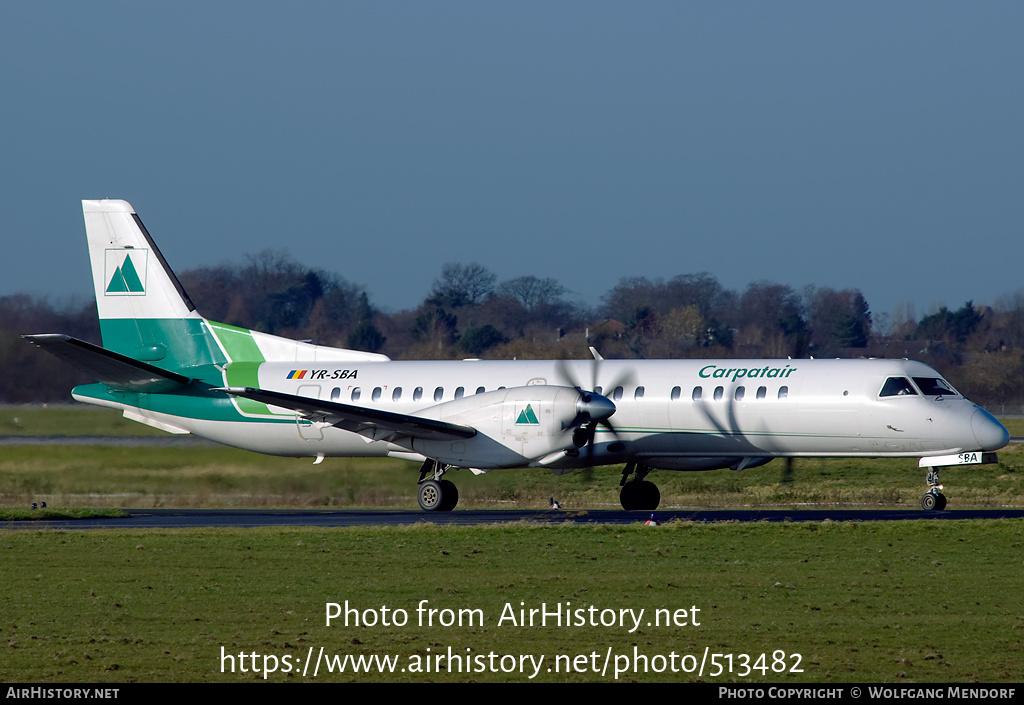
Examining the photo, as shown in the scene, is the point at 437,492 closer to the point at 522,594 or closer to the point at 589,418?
the point at 589,418

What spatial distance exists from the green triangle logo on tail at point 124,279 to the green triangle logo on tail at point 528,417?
11.5m

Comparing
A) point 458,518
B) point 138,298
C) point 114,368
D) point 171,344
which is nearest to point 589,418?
point 458,518

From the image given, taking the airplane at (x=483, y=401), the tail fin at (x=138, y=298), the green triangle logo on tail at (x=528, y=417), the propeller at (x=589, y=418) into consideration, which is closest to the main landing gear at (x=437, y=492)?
the airplane at (x=483, y=401)

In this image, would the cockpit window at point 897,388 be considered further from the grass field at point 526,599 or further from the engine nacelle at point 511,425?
the engine nacelle at point 511,425

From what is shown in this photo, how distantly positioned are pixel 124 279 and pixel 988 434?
2093 centimetres

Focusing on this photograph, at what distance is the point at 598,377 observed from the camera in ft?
91.5

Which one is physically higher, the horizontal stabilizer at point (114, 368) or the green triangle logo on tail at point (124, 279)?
the green triangle logo on tail at point (124, 279)

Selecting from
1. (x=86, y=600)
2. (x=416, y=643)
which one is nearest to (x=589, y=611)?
(x=416, y=643)

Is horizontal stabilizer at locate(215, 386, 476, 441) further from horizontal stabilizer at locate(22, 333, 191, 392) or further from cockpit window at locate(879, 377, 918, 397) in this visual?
cockpit window at locate(879, 377, 918, 397)

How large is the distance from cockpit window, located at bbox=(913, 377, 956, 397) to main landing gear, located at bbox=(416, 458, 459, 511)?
10097 mm

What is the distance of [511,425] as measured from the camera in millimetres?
26250

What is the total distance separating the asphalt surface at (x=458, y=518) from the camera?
23.4 metres

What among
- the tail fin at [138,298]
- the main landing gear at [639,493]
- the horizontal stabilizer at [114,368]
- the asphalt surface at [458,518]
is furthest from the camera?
the tail fin at [138,298]

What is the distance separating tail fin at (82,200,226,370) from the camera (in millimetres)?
31547
